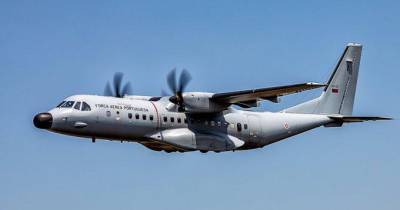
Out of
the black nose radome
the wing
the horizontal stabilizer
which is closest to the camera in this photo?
the black nose radome

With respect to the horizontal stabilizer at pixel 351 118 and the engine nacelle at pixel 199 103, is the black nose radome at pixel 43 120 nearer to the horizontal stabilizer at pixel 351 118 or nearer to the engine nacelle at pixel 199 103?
the engine nacelle at pixel 199 103

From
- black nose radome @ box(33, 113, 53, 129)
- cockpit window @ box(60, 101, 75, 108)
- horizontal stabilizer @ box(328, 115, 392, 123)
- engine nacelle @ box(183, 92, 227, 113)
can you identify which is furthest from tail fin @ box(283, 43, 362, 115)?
black nose radome @ box(33, 113, 53, 129)

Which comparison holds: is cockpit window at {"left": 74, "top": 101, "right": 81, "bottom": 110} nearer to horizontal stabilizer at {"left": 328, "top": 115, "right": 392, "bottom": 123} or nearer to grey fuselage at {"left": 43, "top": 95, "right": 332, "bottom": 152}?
grey fuselage at {"left": 43, "top": 95, "right": 332, "bottom": 152}

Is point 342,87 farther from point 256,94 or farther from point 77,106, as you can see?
point 77,106

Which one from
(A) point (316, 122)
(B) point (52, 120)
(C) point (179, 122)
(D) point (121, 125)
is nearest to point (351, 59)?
(A) point (316, 122)

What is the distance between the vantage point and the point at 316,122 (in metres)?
34.8

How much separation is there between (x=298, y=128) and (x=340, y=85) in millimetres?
3621

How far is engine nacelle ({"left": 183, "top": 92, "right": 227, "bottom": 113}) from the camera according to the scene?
30547 millimetres

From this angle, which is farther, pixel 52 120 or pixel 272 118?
pixel 272 118

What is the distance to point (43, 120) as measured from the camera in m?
28.6

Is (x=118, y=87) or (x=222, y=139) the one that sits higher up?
(x=118, y=87)

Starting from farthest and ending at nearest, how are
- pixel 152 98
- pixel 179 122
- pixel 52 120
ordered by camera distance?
pixel 152 98 < pixel 179 122 < pixel 52 120

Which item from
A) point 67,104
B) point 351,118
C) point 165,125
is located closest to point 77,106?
point 67,104

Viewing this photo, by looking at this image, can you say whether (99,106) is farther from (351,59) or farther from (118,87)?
(351,59)
